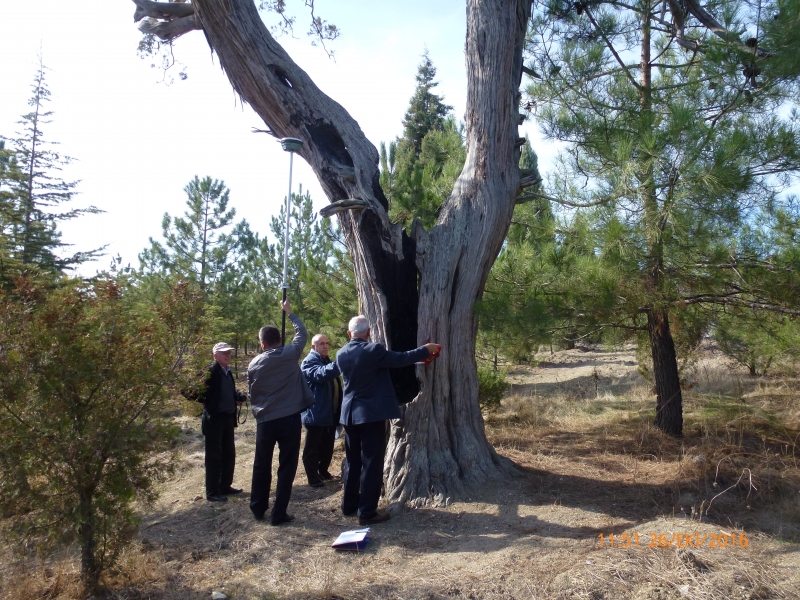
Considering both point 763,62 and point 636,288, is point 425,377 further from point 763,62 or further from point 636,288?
point 763,62

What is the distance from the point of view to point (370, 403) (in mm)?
4664

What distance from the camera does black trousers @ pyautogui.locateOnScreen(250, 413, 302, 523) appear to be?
4.74m

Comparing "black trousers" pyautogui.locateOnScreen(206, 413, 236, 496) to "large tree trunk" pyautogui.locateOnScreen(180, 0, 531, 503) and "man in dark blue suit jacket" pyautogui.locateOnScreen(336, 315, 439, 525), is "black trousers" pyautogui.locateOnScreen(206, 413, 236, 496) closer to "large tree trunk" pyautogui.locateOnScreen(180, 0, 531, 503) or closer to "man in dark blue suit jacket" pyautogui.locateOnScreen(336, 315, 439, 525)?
"man in dark blue suit jacket" pyautogui.locateOnScreen(336, 315, 439, 525)

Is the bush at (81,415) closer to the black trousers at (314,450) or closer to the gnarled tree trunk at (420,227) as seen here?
the black trousers at (314,450)

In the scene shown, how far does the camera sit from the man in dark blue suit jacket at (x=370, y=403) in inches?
183

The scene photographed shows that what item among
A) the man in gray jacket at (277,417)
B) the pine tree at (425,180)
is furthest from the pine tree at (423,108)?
the man in gray jacket at (277,417)

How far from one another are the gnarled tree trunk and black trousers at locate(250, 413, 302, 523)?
948mm

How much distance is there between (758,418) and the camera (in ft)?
25.5

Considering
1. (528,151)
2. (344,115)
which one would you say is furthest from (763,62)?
(528,151)

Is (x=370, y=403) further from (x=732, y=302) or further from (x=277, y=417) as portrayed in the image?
Result: (x=732, y=302)

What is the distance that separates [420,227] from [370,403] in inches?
74.5

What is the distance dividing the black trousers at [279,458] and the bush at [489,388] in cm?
439

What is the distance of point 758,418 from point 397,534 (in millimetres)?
5731

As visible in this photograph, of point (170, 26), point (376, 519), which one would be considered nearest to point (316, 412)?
point (376, 519)
